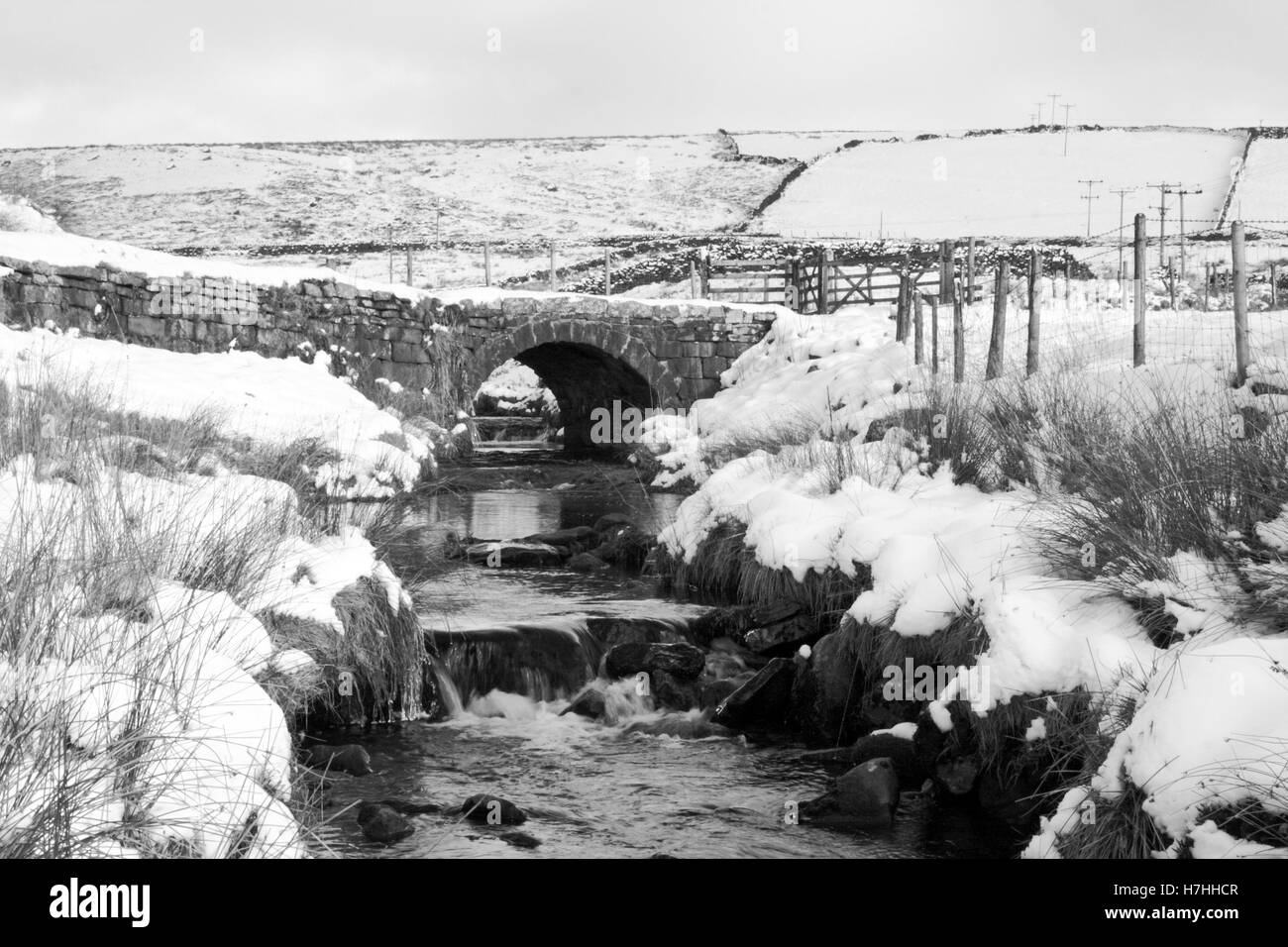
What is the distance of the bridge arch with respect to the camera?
18406 mm

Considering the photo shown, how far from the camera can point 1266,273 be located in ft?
97.7

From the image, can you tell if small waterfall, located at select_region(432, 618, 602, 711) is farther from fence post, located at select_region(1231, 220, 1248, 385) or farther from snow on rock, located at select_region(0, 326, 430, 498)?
fence post, located at select_region(1231, 220, 1248, 385)

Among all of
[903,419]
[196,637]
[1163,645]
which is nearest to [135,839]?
[196,637]

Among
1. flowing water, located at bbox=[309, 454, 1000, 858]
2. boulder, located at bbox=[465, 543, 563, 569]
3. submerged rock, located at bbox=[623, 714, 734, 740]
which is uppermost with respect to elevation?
boulder, located at bbox=[465, 543, 563, 569]

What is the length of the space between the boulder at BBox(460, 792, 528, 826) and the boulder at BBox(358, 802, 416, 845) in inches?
9.9

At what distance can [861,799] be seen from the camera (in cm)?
485

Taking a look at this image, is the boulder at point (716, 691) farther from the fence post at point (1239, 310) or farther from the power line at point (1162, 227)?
the power line at point (1162, 227)

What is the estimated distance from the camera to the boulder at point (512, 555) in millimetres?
9702

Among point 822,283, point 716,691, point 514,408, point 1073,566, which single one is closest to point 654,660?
point 716,691

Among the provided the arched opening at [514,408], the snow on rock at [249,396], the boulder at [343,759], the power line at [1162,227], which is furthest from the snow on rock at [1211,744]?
the power line at [1162,227]

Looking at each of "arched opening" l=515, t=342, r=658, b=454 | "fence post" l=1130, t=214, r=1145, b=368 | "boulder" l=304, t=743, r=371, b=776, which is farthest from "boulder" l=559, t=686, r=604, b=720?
"arched opening" l=515, t=342, r=658, b=454

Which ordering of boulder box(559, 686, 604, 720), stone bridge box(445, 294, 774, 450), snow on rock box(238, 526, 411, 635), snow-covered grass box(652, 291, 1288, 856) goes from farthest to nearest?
stone bridge box(445, 294, 774, 450) → boulder box(559, 686, 604, 720) → snow on rock box(238, 526, 411, 635) → snow-covered grass box(652, 291, 1288, 856)

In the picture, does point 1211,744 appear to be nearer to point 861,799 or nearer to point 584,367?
point 861,799

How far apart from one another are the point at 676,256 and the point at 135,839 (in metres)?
32.6
